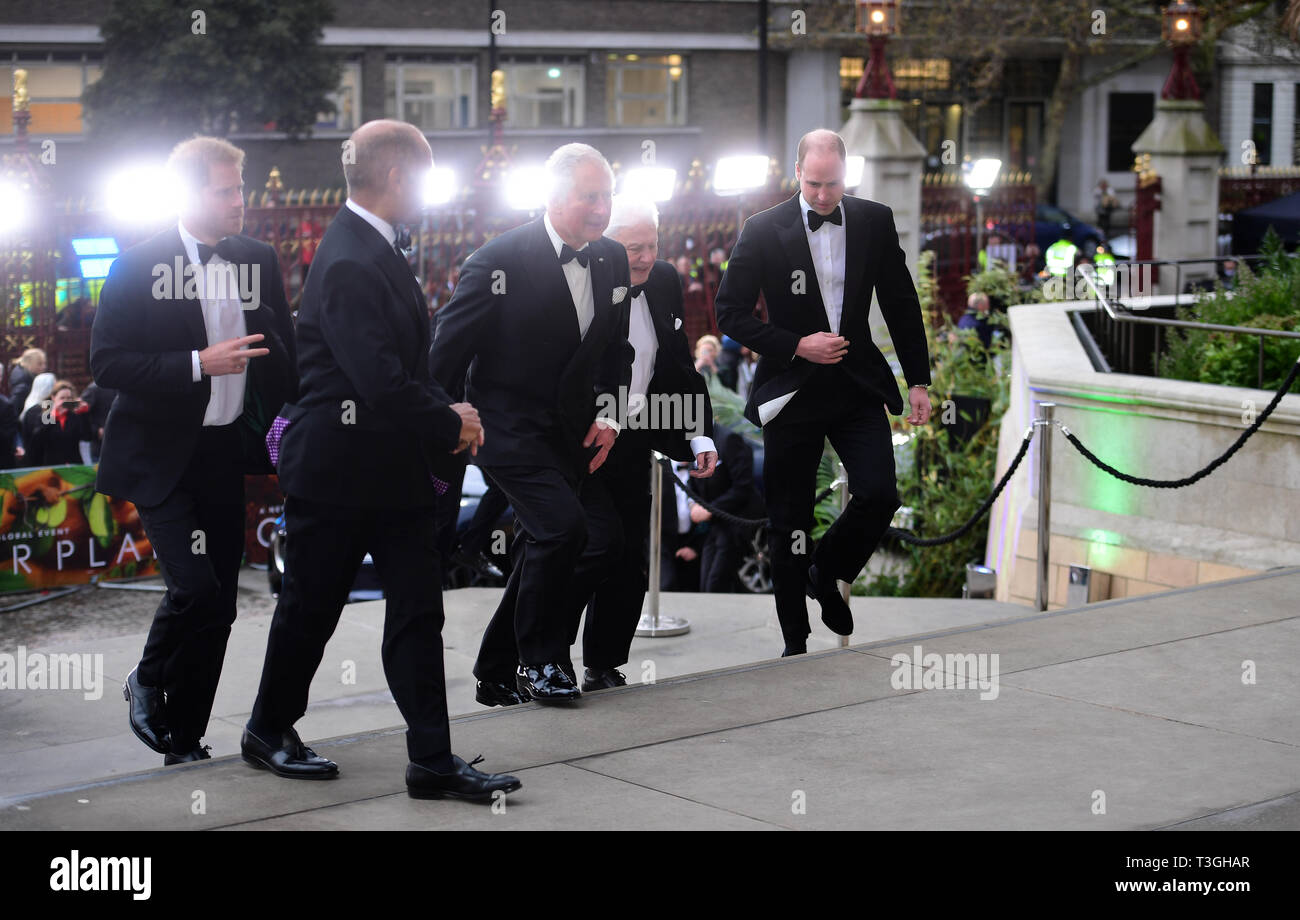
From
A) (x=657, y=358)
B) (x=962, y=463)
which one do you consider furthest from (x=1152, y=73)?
(x=657, y=358)

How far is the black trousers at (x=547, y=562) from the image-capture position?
228 inches

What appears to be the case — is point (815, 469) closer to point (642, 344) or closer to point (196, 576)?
point (642, 344)

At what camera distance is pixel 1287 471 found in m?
8.85

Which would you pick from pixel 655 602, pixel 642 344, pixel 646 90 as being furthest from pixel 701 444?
pixel 646 90

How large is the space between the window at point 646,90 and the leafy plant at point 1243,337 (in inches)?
1354

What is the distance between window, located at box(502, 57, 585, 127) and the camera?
144 ft

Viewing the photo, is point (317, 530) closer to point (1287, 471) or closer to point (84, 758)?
point (84, 758)

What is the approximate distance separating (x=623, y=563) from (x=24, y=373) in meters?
9.97

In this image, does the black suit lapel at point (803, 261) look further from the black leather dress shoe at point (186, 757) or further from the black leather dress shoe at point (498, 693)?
the black leather dress shoe at point (186, 757)

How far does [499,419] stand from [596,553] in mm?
733

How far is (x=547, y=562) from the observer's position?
5816 millimetres

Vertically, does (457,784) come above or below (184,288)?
below
